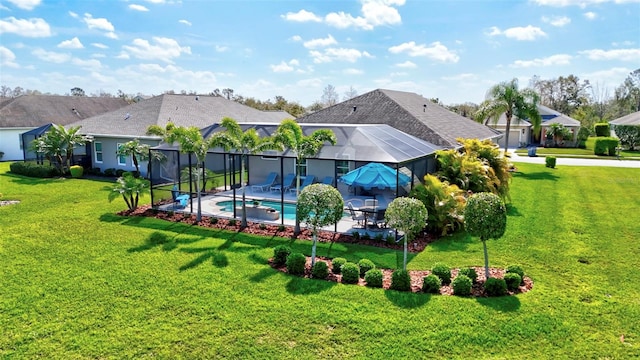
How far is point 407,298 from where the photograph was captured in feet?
28.7

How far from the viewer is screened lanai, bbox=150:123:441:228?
14.4 m

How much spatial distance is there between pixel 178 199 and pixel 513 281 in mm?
12293

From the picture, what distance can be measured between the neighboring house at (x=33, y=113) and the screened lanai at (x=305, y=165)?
1914 centimetres

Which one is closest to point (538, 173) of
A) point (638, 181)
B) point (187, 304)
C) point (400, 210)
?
point (638, 181)

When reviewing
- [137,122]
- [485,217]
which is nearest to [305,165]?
[485,217]

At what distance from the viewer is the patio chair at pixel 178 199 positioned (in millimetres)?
16562

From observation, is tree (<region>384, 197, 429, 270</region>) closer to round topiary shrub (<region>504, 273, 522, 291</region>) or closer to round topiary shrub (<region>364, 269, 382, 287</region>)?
round topiary shrub (<region>364, 269, 382, 287</region>)

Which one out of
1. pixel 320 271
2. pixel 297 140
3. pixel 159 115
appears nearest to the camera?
pixel 320 271

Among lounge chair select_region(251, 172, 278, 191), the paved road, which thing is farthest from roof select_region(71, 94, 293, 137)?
the paved road

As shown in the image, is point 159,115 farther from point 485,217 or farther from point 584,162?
point 584,162

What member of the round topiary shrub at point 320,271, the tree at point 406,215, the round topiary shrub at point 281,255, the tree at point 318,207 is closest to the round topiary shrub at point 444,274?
the tree at point 406,215

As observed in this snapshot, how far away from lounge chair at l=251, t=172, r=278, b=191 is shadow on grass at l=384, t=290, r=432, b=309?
11.3 metres

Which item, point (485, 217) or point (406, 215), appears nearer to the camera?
point (485, 217)

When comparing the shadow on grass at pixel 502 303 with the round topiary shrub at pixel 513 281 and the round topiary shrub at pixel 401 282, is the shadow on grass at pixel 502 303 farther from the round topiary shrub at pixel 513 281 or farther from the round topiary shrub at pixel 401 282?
the round topiary shrub at pixel 401 282
